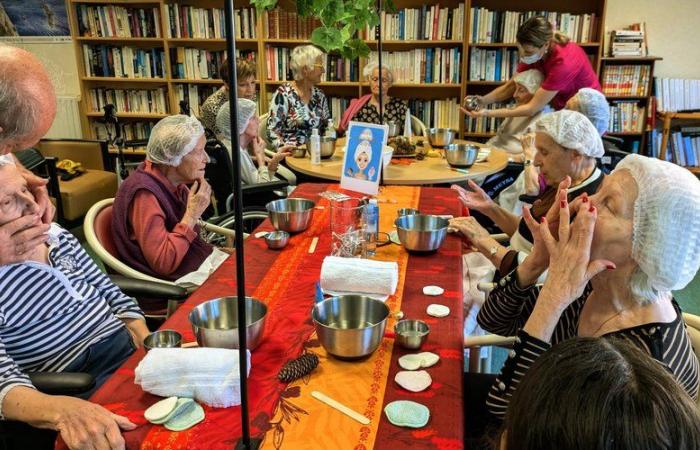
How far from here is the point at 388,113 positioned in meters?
4.46

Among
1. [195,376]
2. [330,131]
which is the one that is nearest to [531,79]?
[330,131]

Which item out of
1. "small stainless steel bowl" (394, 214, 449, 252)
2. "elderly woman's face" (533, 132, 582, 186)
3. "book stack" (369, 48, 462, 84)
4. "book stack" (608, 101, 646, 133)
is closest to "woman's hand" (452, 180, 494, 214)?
"elderly woman's face" (533, 132, 582, 186)

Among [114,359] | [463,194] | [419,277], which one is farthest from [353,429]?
[463,194]

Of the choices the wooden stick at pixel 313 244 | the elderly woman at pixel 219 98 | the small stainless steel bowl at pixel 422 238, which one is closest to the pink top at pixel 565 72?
the elderly woman at pixel 219 98

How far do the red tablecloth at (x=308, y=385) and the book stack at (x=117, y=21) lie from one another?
4437 mm

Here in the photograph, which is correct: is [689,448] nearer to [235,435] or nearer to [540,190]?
[235,435]

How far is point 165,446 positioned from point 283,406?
0.22 metres

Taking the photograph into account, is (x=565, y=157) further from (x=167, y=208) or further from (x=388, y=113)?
(x=388, y=113)

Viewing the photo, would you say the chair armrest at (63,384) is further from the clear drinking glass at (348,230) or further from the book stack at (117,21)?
the book stack at (117,21)

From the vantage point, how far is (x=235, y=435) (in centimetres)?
100

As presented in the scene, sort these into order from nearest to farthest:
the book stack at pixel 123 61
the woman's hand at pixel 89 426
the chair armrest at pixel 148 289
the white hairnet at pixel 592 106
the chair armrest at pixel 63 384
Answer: the woman's hand at pixel 89 426 → the chair armrest at pixel 63 384 → the chair armrest at pixel 148 289 → the white hairnet at pixel 592 106 → the book stack at pixel 123 61

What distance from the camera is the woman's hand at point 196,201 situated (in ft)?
7.16

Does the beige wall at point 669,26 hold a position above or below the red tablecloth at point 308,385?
above

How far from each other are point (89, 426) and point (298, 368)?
405mm
